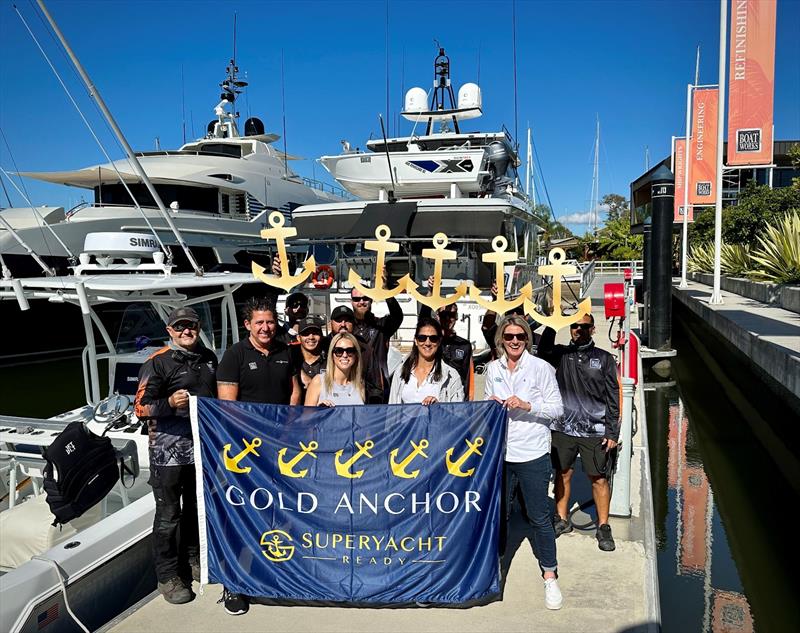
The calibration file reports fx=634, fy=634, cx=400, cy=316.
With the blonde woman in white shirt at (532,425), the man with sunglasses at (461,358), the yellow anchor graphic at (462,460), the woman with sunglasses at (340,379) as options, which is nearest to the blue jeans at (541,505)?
the blonde woman in white shirt at (532,425)

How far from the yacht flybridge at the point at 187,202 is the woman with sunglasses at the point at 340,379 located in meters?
14.7

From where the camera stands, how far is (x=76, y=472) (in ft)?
15.3

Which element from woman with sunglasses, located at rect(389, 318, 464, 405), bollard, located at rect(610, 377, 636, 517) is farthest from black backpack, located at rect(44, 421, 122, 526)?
bollard, located at rect(610, 377, 636, 517)

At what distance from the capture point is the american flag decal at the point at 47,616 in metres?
3.76

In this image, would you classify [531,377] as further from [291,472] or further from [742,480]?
[742,480]

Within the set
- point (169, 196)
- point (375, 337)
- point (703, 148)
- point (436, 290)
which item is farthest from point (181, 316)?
point (703, 148)

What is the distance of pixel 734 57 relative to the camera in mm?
16859

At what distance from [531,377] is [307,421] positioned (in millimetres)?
1522

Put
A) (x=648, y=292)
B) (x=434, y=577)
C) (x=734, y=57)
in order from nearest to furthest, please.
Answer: (x=434, y=577), (x=648, y=292), (x=734, y=57)

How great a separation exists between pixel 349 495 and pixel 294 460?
0.43m

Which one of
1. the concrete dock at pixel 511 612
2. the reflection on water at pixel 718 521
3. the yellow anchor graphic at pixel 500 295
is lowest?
Result: the reflection on water at pixel 718 521

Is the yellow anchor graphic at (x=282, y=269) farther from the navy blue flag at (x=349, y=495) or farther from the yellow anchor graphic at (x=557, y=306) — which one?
the yellow anchor graphic at (x=557, y=306)

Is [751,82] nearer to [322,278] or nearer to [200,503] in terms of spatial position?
[322,278]

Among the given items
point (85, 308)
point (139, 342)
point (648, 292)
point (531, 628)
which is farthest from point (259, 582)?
point (648, 292)
